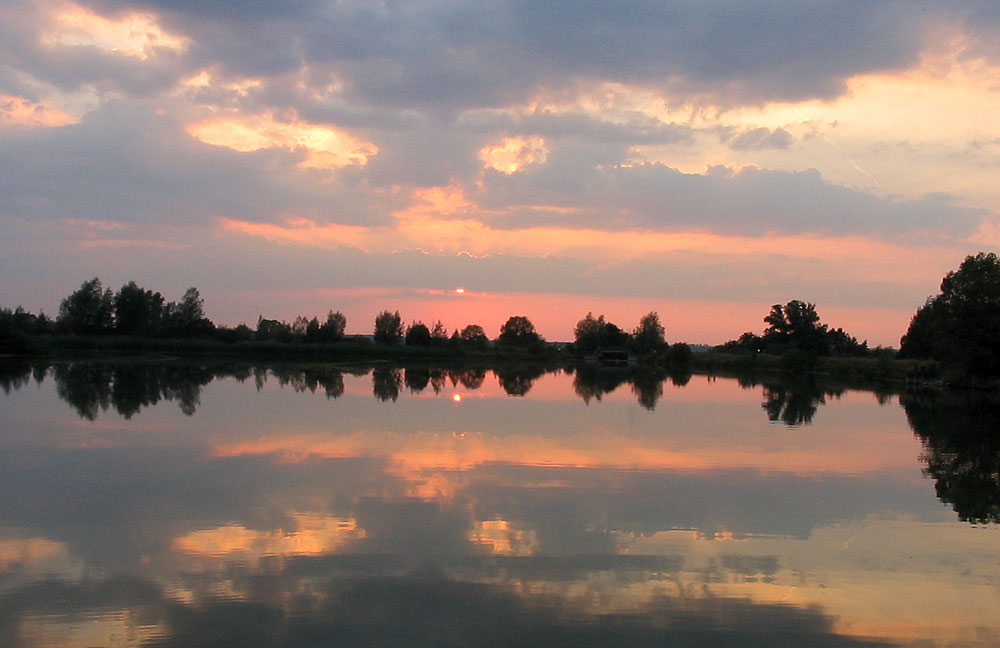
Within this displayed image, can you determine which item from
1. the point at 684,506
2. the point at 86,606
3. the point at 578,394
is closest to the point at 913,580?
the point at 684,506

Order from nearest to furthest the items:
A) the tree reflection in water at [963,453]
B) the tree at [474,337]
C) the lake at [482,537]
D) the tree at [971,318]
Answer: the lake at [482,537] → the tree reflection in water at [963,453] → the tree at [971,318] → the tree at [474,337]

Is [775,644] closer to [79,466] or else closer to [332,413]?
[79,466]

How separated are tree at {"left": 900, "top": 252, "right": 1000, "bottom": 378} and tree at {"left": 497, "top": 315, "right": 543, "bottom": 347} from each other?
84.8 metres

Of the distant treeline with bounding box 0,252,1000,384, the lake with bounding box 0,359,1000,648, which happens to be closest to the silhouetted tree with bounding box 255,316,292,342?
the distant treeline with bounding box 0,252,1000,384

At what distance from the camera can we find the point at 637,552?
8836 mm

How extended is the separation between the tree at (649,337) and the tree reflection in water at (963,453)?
88.2m

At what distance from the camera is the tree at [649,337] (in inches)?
4954

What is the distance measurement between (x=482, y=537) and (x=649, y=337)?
12743 centimetres

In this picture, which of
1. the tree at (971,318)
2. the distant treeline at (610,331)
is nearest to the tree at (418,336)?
→ the distant treeline at (610,331)

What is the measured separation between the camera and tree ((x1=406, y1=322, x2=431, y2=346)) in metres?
114

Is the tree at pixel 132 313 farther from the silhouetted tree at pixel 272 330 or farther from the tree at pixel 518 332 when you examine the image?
the tree at pixel 518 332

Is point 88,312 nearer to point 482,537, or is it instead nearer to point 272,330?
point 272,330

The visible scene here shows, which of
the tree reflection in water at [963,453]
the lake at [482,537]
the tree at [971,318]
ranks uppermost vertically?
the tree at [971,318]

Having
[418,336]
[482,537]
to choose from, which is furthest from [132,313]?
[482,537]
